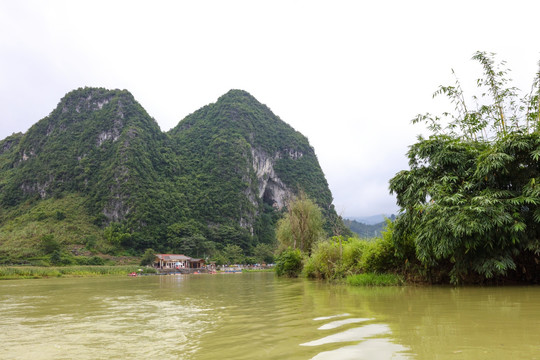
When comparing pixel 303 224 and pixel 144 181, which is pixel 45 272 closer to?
pixel 303 224

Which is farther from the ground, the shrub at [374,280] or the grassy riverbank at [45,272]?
the shrub at [374,280]

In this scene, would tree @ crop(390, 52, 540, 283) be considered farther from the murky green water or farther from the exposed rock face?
the exposed rock face

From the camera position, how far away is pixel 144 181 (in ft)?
328

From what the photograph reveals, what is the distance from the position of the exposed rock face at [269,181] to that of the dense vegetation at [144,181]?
430mm

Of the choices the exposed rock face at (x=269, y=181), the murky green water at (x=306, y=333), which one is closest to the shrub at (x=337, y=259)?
the murky green water at (x=306, y=333)

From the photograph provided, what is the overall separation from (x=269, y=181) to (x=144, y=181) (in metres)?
53.8

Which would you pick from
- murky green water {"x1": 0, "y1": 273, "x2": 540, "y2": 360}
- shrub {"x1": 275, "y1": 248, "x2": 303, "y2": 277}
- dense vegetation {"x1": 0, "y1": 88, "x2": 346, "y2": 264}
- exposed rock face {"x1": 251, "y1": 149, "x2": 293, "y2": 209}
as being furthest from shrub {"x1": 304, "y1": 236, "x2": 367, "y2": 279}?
exposed rock face {"x1": 251, "y1": 149, "x2": 293, "y2": 209}

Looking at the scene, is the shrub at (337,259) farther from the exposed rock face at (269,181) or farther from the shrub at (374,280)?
the exposed rock face at (269,181)

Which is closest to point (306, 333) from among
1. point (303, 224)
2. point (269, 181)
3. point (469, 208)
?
point (469, 208)

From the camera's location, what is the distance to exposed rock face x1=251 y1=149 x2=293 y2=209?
13325cm

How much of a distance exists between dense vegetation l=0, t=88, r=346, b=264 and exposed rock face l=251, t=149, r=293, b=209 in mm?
430

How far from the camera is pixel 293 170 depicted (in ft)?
478

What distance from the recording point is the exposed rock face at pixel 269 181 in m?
133

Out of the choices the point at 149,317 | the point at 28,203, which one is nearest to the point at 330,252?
the point at 149,317
